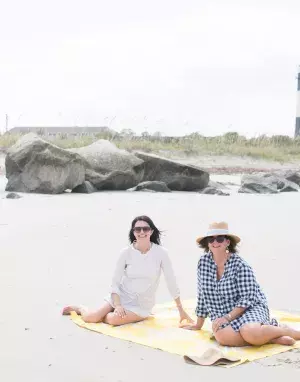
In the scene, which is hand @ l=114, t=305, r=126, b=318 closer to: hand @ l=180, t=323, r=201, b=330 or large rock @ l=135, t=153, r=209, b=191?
hand @ l=180, t=323, r=201, b=330

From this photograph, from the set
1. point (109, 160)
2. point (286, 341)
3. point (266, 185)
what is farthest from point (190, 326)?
point (266, 185)

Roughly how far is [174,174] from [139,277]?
1021 centimetres

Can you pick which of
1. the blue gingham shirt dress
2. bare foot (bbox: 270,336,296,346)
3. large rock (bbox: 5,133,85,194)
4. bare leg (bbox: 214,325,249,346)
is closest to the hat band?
the blue gingham shirt dress

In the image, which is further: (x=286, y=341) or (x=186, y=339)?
(x=186, y=339)

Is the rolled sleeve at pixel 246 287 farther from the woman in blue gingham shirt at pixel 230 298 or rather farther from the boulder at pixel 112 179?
the boulder at pixel 112 179

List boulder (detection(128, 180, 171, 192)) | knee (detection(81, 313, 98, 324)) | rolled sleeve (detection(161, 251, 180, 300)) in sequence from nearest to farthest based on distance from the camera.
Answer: knee (detection(81, 313, 98, 324))
rolled sleeve (detection(161, 251, 180, 300))
boulder (detection(128, 180, 171, 192))

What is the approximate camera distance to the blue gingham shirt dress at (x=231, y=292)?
15.5 feet

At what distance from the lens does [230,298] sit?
15.8ft

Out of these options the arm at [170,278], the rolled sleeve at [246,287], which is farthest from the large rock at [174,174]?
the rolled sleeve at [246,287]

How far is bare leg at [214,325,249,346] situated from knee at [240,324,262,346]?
0.03 m

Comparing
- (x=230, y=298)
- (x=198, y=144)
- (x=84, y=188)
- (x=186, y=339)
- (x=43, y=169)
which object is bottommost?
(x=186, y=339)

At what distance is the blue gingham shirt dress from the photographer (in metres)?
4.72

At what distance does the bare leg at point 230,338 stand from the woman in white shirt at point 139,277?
0.51 m

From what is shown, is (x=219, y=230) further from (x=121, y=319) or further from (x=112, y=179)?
(x=112, y=179)
